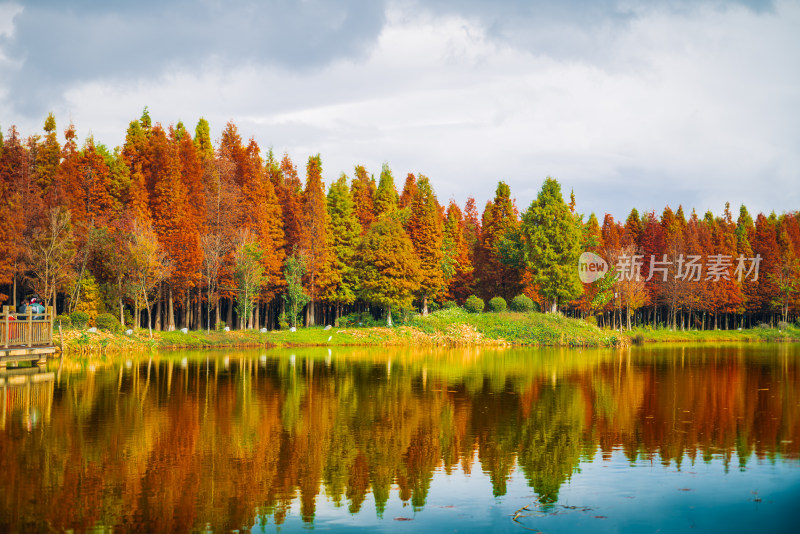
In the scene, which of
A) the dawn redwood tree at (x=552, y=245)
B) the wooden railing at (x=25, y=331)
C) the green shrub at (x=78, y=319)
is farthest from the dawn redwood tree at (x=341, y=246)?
the wooden railing at (x=25, y=331)

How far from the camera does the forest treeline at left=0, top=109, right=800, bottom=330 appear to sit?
4850 cm

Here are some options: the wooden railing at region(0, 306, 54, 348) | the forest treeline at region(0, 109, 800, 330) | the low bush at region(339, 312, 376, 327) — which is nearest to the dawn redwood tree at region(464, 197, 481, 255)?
the forest treeline at region(0, 109, 800, 330)

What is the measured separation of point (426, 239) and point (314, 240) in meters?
11.3

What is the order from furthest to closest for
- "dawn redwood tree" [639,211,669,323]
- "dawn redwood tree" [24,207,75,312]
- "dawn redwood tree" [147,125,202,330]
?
1. "dawn redwood tree" [639,211,669,323]
2. "dawn redwood tree" [147,125,202,330]
3. "dawn redwood tree" [24,207,75,312]

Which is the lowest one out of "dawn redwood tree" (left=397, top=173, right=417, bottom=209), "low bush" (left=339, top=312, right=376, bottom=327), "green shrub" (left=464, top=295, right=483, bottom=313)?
"low bush" (left=339, top=312, right=376, bottom=327)

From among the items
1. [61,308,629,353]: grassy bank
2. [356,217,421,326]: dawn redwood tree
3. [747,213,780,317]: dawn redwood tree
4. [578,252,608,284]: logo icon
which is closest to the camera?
[61,308,629,353]: grassy bank

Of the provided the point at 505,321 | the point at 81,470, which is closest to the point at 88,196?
the point at 505,321

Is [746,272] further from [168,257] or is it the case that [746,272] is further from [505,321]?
[168,257]

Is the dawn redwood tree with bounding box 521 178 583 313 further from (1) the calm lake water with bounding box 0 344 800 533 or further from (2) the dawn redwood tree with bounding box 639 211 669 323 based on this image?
(1) the calm lake water with bounding box 0 344 800 533

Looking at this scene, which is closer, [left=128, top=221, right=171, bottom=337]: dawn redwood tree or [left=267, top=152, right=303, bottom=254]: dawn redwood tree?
[left=128, top=221, right=171, bottom=337]: dawn redwood tree

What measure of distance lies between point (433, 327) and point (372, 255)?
825 centimetres

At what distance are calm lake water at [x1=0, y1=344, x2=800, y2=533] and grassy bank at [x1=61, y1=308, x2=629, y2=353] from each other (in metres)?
23.4

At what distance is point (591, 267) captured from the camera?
230 ft

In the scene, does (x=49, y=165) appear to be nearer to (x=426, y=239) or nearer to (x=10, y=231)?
(x=10, y=231)
